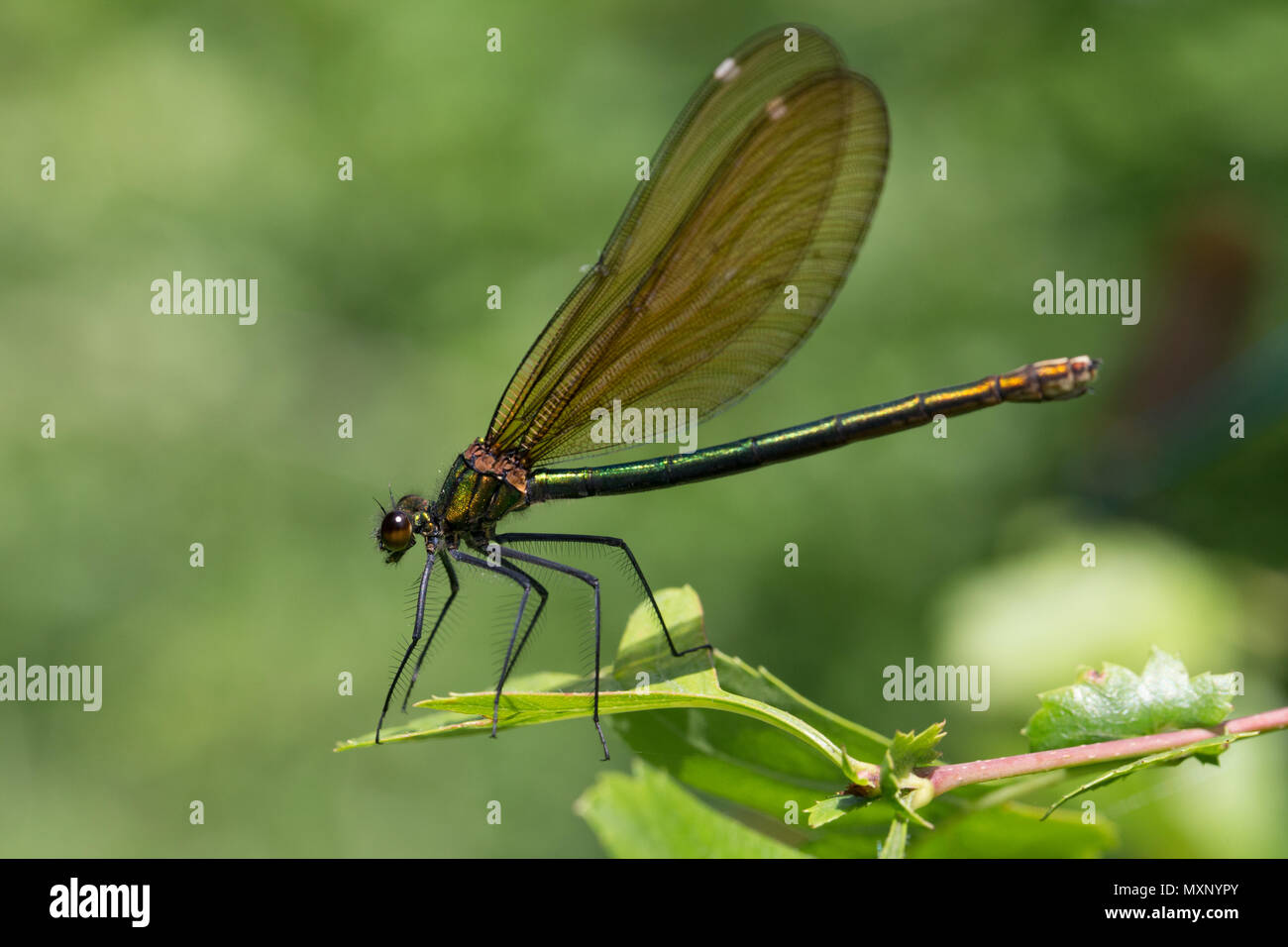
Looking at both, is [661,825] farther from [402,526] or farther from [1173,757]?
[402,526]

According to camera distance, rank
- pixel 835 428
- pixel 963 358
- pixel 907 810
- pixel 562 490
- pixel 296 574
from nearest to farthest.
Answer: pixel 907 810
pixel 835 428
pixel 562 490
pixel 963 358
pixel 296 574

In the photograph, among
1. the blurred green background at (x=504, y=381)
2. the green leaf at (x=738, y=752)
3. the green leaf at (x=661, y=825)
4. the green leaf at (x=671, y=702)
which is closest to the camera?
the green leaf at (x=671, y=702)

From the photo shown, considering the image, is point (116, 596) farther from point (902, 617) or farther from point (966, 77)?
point (966, 77)

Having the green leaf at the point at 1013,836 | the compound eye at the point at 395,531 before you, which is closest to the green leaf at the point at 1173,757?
the green leaf at the point at 1013,836

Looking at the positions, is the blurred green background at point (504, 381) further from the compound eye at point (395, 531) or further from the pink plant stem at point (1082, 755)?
the pink plant stem at point (1082, 755)

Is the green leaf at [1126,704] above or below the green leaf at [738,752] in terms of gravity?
above

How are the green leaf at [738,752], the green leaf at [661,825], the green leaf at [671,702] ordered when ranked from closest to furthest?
the green leaf at [671,702] → the green leaf at [661,825] → the green leaf at [738,752]
